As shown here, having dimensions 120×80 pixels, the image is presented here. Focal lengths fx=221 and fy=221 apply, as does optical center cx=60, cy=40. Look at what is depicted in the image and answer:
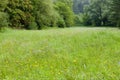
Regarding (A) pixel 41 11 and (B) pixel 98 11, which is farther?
(B) pixel 98 11

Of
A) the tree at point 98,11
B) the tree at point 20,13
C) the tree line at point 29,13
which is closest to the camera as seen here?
the tree at point 20,13

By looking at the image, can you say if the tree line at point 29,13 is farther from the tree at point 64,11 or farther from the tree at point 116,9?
the tree at point 64,11

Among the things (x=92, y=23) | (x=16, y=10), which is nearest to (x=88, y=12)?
(x=92, y=23)

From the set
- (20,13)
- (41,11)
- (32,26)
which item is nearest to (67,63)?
(20,13)

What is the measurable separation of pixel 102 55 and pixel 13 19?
91.2 feet

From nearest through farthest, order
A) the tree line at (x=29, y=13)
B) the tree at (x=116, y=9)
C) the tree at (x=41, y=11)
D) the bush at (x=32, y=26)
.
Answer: the tree line at (x=29, y=13) → the bush at (x=32, y=26) → the tree at (x=41, y=11) → the tree at (x=116, y=9)

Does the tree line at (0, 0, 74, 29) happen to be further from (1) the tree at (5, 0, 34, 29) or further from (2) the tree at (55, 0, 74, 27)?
(2) the tree at (55, 0, 74, 27)

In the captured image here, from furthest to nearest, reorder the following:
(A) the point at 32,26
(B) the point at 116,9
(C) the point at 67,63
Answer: (B) the point at 116,9 → (A) the point at 32,26 → (C) the point at 67,63

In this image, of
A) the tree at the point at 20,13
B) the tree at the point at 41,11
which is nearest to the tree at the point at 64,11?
the tree at the point at 41,11

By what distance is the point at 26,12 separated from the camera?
1442 inches

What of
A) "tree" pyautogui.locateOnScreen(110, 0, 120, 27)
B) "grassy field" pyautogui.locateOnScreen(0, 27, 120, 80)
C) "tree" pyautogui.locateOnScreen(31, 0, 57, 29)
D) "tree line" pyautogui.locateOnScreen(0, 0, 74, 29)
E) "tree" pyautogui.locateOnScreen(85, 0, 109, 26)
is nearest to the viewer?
"grassy field" pyautogui.locateOnScreen(0, 27, 120, 80)

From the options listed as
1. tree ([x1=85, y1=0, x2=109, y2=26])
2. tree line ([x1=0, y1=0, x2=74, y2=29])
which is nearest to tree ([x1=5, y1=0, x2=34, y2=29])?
tree line ([x1=0, y1=0, x2=74, y2=29])

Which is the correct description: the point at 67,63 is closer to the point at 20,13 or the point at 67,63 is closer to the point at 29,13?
the point at 20,13

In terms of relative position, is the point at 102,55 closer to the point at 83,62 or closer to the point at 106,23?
the point at 83,62
